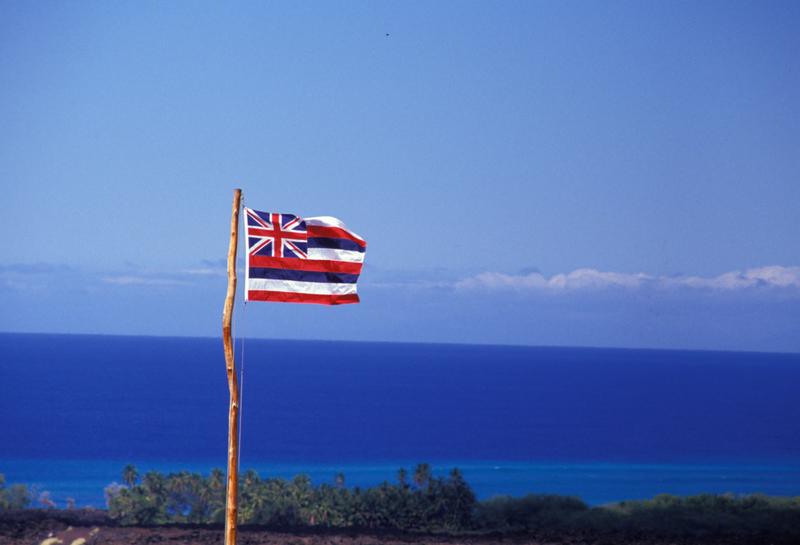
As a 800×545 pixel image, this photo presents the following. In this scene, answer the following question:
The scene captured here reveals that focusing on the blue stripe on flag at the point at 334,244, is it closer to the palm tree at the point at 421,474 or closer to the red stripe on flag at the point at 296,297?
the red stripe on flag at the point at 296,297

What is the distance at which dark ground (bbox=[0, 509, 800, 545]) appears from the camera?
11.9 m

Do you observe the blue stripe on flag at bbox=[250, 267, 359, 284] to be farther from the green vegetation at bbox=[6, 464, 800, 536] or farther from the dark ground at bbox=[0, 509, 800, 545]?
the green vegetation at bbox=[6, 464, 800, 536]

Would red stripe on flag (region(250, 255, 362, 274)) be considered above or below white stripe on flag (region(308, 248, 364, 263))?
below

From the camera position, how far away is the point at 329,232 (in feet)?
33.9

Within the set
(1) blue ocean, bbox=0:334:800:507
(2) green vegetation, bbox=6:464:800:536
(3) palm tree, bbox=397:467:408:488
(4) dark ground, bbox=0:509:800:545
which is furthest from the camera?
(1) blue ocean, bbox=0:334:800:507

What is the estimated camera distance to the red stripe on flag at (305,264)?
9670 millimetres

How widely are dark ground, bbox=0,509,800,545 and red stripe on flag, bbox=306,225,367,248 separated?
5500 millimetres

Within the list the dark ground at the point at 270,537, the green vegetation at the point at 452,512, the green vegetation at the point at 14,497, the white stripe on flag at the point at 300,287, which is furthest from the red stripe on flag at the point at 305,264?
the green vegetation at the point at 14,497

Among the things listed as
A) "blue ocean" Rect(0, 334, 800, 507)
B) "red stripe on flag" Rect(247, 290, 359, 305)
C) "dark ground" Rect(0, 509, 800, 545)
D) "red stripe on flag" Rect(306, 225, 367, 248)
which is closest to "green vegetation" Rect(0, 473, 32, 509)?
"dark ground" Rect(0, 509, 800, 545)

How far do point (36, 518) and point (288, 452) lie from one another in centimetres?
6524

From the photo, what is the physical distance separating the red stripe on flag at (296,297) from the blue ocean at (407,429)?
2438 cm

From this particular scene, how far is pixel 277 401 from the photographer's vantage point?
117m

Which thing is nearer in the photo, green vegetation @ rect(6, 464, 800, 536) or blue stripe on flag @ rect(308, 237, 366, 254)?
blue stripe on flag @ rect(308, 237, 366, 254)

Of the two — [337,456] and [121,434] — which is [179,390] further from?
[337,456]
